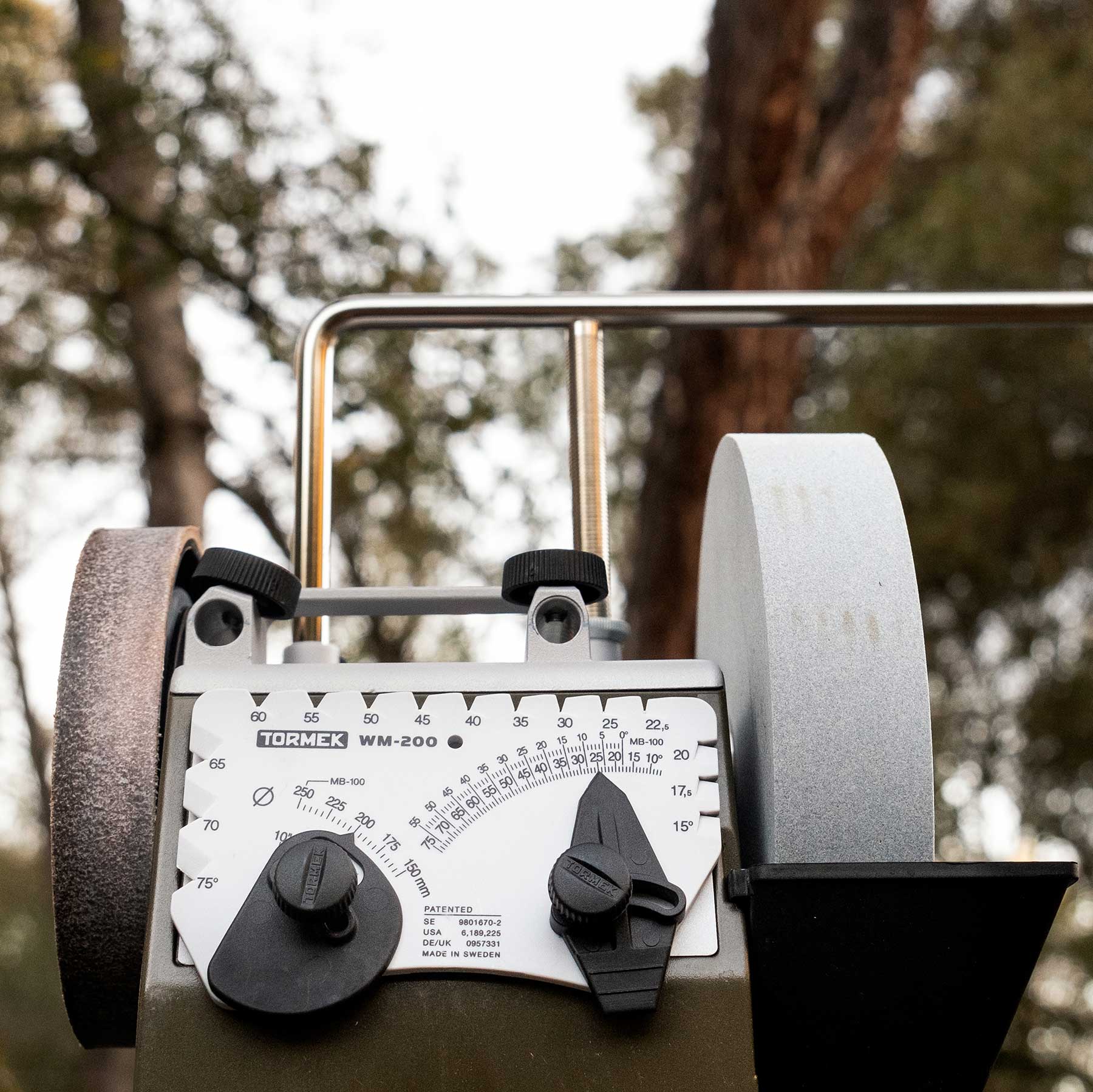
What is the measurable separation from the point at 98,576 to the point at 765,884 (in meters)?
0.58

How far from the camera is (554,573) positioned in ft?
3.28

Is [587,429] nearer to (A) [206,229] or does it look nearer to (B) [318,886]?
(B) [318,886]

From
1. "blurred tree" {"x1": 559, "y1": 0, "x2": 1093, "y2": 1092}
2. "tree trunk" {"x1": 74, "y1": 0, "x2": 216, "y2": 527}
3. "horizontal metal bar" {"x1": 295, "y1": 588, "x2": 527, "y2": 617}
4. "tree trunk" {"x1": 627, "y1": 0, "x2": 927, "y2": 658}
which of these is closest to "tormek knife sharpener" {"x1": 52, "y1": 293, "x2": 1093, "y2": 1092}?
"horizontal metal bar" {"x1": 295, "y1": 588, "x2": 527, "y2": 617}

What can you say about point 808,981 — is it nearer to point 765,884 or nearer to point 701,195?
point 765,884

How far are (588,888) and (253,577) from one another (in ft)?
1.23

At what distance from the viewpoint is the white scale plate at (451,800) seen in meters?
0.86

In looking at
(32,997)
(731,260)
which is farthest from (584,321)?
(32,997)

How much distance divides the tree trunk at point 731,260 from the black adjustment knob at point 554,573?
2.65 meters

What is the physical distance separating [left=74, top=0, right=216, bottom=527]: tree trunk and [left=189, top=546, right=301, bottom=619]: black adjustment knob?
10.4 feet

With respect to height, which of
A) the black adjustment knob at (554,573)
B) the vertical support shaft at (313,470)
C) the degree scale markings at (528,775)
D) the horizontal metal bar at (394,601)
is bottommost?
the degree scale markings at (528,775)

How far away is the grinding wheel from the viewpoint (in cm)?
90

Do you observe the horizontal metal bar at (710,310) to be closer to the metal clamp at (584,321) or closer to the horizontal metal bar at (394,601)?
the metal clamp at (584,321)

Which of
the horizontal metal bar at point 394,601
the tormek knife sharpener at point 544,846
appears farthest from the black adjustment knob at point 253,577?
the horizontal metal bar at point 394,601

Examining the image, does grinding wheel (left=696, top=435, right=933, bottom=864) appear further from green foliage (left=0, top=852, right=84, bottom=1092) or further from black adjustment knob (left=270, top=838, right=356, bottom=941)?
green foliage (left=0, top=852, right=84, bottom=1092)
